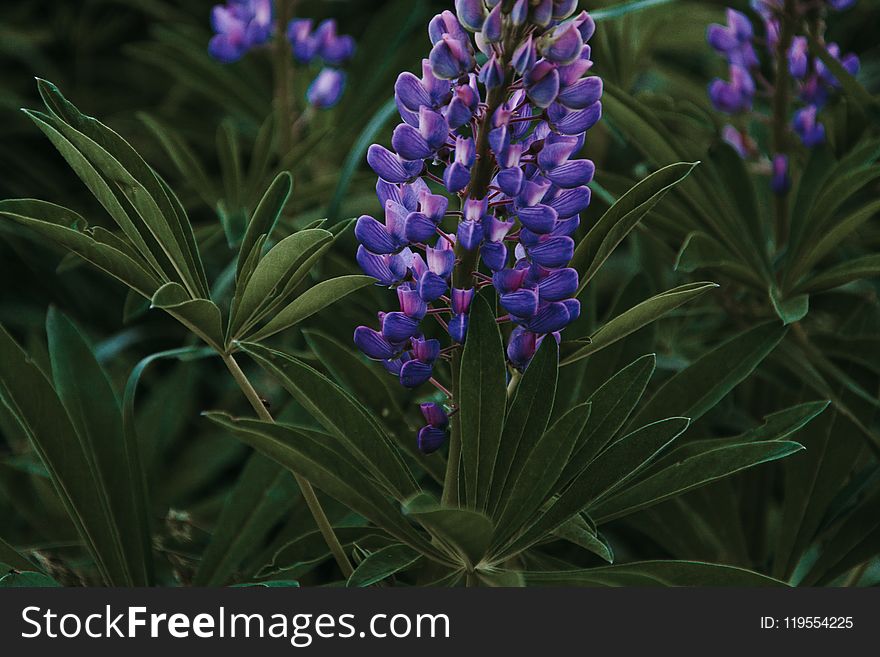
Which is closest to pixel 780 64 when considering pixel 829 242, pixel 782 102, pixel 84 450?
pixel 782 102

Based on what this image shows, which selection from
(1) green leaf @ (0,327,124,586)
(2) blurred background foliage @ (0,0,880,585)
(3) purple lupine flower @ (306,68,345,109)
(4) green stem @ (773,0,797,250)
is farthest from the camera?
(3) purple lupine flower @ (306,68,345,109)

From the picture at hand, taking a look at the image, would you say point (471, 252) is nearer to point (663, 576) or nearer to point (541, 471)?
point (541, 471)

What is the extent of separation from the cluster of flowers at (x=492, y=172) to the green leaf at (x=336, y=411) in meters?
0.06

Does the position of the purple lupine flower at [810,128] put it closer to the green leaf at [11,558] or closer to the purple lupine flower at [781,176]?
the purple lupine flower at [781,176]

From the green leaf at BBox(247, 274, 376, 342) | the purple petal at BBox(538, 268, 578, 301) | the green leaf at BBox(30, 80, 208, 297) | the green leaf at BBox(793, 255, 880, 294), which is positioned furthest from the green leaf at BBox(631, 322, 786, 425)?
the green leaf at BBox(30, 80, 208, 297)

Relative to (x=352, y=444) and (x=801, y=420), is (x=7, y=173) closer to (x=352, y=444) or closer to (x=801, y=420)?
(x=352, y=444)

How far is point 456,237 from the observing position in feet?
2.65

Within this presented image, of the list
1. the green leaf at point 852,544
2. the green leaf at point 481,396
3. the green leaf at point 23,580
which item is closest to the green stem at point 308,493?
the green leaf at point 481,396

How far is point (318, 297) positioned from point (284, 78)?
86 cm

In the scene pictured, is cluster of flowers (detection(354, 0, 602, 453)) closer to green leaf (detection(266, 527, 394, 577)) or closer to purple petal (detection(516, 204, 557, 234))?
purple petal (detection(516, 204, 557, 234))

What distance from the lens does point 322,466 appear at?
729 millimetres

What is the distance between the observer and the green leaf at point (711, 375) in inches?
37.6

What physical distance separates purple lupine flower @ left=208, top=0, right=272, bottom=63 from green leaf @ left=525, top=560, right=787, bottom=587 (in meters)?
1.03

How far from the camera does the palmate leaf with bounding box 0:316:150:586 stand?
856 mm
